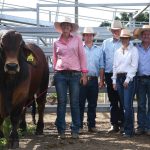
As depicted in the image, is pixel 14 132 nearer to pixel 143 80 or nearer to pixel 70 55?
pixel 70 55

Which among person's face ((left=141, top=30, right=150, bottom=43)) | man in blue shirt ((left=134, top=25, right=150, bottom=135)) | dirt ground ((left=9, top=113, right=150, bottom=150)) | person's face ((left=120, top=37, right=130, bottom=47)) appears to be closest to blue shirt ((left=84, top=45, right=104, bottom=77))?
person's face ((left=120, top=37, right=130, bottom=47))

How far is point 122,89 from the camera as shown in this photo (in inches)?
294

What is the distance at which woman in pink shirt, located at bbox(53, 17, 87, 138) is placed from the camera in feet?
23.6

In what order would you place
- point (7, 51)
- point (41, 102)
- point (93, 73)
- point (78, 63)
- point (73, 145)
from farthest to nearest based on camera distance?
1. point (41, 102)
2. point (93, 73)
3. point (78, 63)
4. point (73, 145)
5. point (7, 51)

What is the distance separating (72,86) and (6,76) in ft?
4.00

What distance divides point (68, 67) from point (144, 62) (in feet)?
4.33

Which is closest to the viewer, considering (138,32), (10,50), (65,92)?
(10,50)

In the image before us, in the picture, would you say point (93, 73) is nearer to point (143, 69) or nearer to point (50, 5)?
point (143, 69)

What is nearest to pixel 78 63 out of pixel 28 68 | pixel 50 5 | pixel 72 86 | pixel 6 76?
pixel 72 86

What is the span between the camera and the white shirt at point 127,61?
23.8ft

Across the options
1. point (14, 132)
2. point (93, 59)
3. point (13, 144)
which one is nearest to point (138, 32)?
point (93, 59)

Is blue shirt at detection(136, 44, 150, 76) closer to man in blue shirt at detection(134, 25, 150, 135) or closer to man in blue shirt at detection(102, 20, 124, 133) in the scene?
man in blue shirt at detection(134, 25, 150, 135)

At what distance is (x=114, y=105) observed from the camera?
8023mm

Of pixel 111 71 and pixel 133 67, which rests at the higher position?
pixel 133 67
